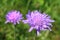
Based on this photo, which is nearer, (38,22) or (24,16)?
(38,22)

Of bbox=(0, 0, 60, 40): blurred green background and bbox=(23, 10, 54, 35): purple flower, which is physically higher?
bbox=(0, 0, 60, 40): blurred green background

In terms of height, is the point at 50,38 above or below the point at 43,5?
below

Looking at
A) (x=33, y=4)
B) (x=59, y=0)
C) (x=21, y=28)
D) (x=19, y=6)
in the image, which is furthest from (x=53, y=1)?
(x=21, y=28)

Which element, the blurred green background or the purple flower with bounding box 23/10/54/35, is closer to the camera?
the purple flower with bounding box 23/10/54/35

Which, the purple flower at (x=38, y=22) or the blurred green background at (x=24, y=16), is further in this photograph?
the blurred green background at (x=24, y=16)

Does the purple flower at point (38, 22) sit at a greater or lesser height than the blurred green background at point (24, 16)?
lesser

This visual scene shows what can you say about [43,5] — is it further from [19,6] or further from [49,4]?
[19,6]

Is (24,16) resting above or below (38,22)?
above

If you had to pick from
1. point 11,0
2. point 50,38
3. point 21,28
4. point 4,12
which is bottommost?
point 50,38
